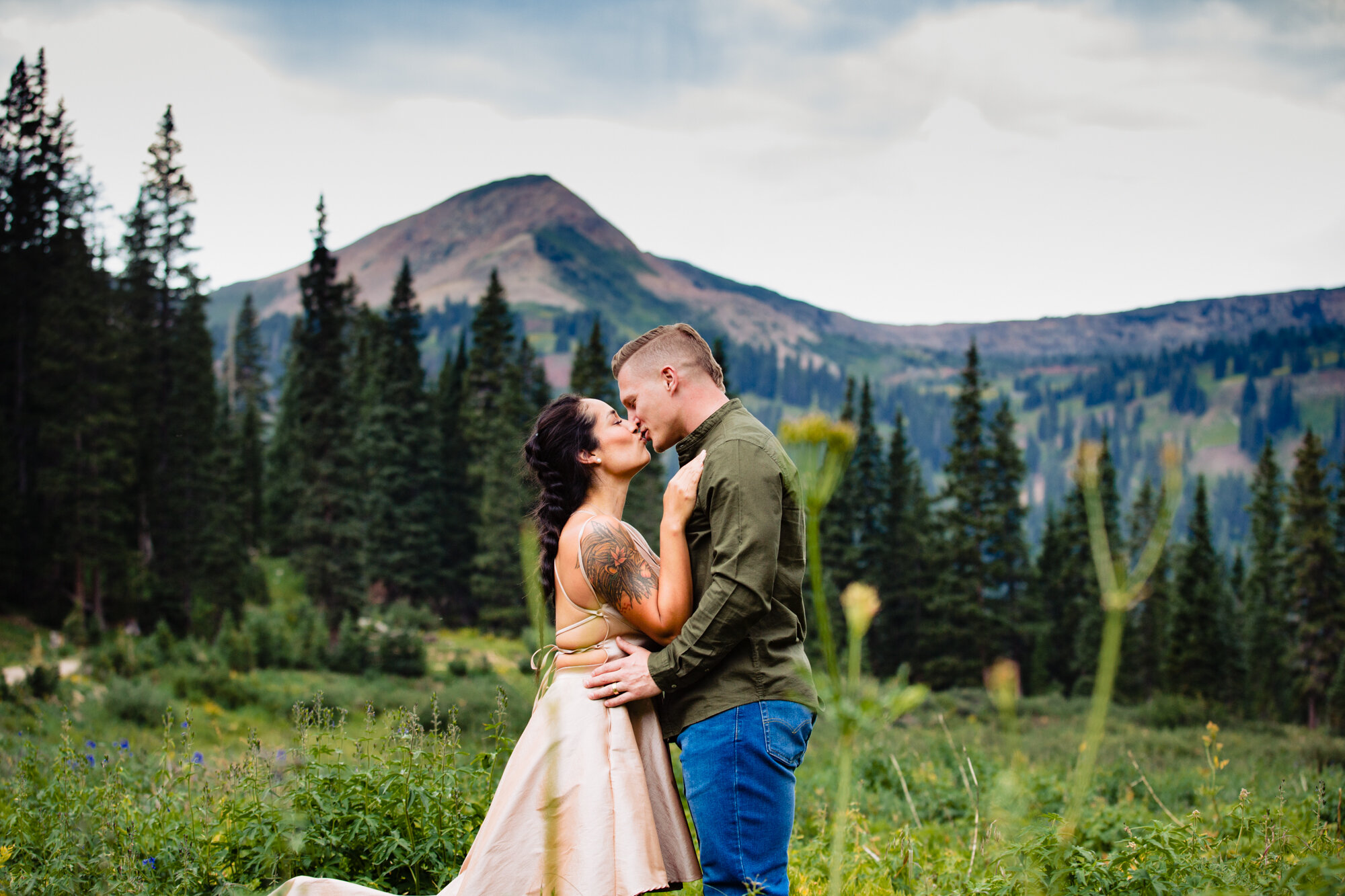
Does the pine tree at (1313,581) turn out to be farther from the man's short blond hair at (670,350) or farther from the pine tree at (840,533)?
the man's short blond hair at (670,350)

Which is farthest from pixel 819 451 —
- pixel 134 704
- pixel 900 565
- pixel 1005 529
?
pixel 900 565

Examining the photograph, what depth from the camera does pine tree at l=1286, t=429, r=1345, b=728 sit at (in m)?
42.1

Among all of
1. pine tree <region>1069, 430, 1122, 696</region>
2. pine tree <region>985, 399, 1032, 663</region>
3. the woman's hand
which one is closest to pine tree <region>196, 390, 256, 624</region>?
the woman's hand

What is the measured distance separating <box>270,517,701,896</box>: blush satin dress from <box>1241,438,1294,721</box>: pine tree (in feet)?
189

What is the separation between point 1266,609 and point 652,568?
64.8m

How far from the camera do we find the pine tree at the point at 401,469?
42531mm

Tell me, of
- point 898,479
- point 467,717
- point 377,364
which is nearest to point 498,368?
point 377,364

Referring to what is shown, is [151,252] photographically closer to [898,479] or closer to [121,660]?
[121,660]

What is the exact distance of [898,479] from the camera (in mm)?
51250

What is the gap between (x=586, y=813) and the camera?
3.19 metres

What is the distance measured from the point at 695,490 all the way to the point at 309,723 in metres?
2.77

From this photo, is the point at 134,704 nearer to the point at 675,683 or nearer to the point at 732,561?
the point at 675,683

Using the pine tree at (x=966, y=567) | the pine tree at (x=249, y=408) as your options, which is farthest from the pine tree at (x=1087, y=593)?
the pine tree at (x=249, y=408)

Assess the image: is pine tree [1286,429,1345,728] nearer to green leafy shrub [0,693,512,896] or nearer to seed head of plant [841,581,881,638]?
green leafy shrub [0,693,512,896]
